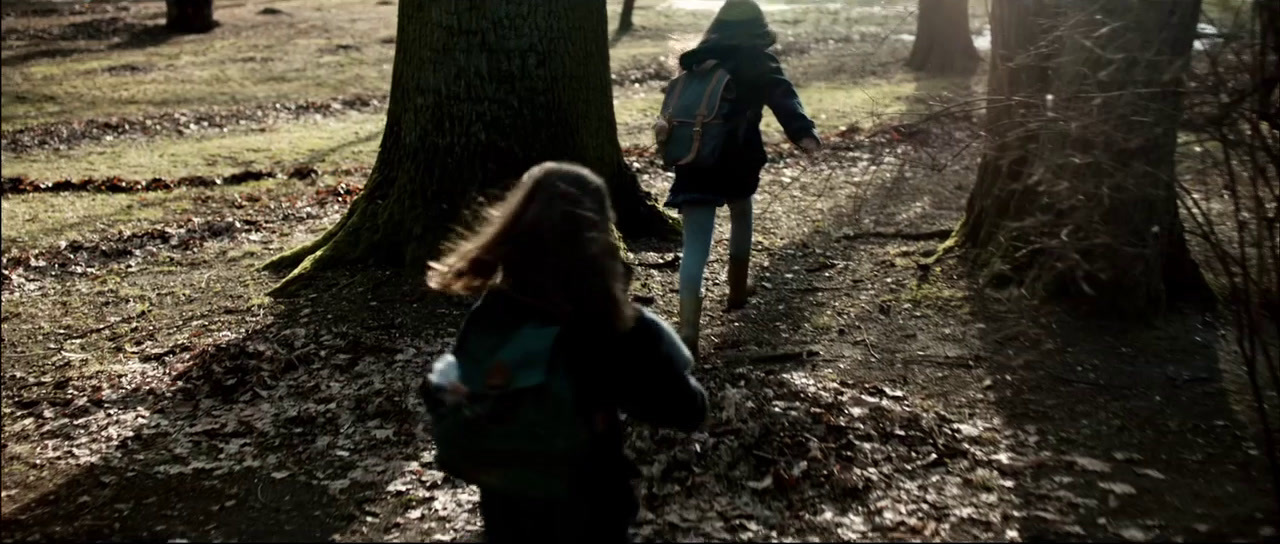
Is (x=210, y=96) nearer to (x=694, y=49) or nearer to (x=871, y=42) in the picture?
(x=871, y=42)

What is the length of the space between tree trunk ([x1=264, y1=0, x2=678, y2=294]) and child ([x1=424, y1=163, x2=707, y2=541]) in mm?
3492

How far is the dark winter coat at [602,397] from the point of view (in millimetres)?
2729

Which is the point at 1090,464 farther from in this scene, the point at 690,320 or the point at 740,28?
the point at 740,28

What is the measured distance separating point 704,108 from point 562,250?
247cm

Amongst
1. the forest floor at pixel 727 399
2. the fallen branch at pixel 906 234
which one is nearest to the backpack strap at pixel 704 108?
the forest floor at pixel 727 399

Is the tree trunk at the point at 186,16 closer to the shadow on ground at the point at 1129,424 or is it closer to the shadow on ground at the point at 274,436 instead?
the shadow on ground at the point at 274,436

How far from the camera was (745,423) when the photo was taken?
15.1ft

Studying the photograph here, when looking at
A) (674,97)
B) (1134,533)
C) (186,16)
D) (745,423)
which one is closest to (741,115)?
(674,97)

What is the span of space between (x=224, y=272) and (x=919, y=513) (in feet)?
17.8

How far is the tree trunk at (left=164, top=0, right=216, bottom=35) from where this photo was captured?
80.3 feet

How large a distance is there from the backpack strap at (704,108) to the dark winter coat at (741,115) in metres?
0.08

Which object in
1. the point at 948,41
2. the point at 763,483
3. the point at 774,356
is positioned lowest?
the point at 763,483

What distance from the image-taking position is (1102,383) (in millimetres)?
4824

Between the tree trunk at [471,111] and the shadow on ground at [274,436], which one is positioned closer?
the shadow on ground at [274,436]
